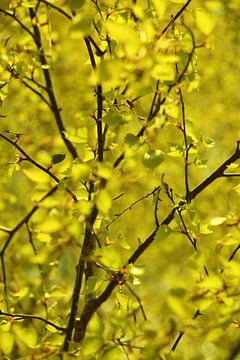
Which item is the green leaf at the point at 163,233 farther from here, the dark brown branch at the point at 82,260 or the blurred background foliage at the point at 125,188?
the dark brown branch at the point at 82,260

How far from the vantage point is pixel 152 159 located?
1066 millimetres

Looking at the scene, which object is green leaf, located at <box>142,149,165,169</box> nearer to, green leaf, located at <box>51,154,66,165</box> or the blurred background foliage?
the blurred background foliage

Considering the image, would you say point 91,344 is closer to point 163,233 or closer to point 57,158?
point 163,233

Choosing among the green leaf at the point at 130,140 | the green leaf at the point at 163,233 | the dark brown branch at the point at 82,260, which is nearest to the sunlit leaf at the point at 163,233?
the green leaf at the point at 163,233

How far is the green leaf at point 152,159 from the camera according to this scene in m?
1.06

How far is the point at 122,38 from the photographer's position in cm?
82

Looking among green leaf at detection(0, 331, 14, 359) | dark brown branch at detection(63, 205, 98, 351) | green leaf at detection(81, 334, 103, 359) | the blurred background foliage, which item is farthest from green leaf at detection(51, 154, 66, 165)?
green leaf at detection(81, 334, 103, 359)

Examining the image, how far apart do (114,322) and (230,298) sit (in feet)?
0.67

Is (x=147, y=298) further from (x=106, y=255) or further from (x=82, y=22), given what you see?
(x=82, y=22)

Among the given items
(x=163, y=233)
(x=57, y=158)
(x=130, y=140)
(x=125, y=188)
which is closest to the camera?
(x=130, y=140)

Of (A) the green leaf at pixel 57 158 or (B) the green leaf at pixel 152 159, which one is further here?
(A) the green leaf at pixel 57 158

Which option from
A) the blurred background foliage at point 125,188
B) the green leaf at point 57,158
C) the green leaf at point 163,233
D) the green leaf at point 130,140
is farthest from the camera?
the green leaf at point 57,158

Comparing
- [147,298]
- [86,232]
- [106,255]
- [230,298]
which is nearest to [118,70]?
[106,255]

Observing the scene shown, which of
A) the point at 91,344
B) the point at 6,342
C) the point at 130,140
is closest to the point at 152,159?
the point at 130,140
